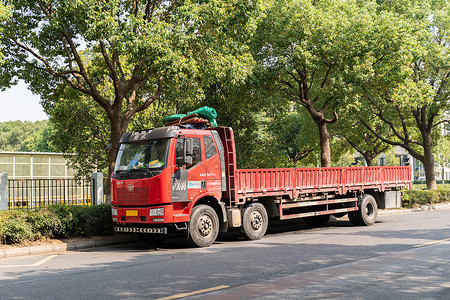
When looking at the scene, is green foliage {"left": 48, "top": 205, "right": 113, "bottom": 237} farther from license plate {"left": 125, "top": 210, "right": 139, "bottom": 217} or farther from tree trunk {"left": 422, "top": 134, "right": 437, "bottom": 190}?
tree trunk {"left": 422, "top": 134, "right": 437, "bottom": 190}

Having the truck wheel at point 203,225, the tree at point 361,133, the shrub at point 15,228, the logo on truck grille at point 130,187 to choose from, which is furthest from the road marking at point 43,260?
the tree at point 361,133

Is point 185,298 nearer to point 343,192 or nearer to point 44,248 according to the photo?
point 44,248

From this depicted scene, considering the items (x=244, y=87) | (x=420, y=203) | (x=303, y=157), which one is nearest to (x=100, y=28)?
(x=244, y=87)

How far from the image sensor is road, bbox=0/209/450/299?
6.34m

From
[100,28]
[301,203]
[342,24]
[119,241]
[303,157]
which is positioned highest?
[342,24]

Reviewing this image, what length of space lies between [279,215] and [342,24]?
977cm

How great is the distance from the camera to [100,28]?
1262 centimetres

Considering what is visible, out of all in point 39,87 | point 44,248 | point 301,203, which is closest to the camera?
point 44,248

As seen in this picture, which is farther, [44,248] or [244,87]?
[244,87]

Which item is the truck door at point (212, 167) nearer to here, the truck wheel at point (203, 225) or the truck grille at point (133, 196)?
the truck wheel at point (203, 225)

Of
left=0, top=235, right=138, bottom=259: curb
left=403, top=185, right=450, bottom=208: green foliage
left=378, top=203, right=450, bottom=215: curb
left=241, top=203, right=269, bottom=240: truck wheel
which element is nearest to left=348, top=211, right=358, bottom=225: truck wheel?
left=241, top=203, right=269, bottom=240: truck wheel

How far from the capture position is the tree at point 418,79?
1947 centimetres

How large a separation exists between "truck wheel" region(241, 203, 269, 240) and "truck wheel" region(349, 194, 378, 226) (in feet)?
14.4

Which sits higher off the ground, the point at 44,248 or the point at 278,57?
the point at 278,57
